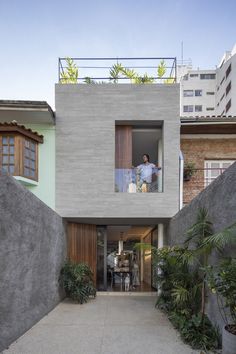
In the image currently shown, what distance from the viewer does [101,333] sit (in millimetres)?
5809

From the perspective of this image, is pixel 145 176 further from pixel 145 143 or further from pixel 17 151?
pixel 17 151

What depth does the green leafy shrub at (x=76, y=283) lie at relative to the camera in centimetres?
873

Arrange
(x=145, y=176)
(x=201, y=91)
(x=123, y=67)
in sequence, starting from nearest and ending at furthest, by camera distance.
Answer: (x=145, y=176), (x=123, y=67), (x=201, y=91)

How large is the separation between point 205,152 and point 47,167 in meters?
5.82

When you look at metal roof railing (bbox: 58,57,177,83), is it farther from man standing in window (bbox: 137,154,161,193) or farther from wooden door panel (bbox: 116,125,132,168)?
man standing in window (bbox: 137,154,161,193)

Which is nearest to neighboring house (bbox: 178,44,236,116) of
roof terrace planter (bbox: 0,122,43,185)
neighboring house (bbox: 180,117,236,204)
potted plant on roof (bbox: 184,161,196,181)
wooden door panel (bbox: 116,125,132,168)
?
neighboring house (bbox: 180,117,236,204)

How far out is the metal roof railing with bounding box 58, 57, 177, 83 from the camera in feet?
32.9

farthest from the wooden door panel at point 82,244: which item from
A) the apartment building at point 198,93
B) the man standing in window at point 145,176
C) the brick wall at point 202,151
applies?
the apartment building at point 198,93

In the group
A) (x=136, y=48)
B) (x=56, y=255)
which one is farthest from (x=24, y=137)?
(x=136, y=48)

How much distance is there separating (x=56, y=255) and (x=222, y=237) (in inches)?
226

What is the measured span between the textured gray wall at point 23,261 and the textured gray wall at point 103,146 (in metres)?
1.78

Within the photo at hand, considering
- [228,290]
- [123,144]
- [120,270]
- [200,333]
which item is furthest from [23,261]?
[120,270]

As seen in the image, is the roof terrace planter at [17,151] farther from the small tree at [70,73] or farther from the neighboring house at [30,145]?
the small tree at [70,73]

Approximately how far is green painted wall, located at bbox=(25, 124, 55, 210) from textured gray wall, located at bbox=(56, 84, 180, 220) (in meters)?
0.21
